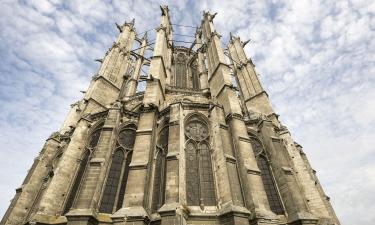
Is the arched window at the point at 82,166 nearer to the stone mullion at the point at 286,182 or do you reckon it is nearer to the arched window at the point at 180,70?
the stone mullion at the point at 286,182

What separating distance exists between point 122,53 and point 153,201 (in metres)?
→ 13.6

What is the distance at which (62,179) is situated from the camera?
34.7 feet

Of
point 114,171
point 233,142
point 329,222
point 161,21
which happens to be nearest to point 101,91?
point 114,171

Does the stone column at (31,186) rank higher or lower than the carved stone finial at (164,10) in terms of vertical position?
lower

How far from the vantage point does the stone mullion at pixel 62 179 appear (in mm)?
9469

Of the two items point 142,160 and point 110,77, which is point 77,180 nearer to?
point 142,160

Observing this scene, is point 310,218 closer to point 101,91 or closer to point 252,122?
point 252,122

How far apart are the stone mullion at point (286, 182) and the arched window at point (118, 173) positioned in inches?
282

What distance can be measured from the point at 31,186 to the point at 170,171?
8178 mm

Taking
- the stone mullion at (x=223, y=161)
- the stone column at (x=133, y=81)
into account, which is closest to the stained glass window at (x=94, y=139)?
the stone column at (x=133, y=81)

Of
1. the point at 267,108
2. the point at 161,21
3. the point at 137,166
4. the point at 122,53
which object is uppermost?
the point at 161,21

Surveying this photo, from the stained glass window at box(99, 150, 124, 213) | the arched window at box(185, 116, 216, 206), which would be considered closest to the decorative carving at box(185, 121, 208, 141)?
the arched window at box(185, 116, 216, 206)

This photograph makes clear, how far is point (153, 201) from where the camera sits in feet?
31.6

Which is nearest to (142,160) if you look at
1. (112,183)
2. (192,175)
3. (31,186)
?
(112,183)
